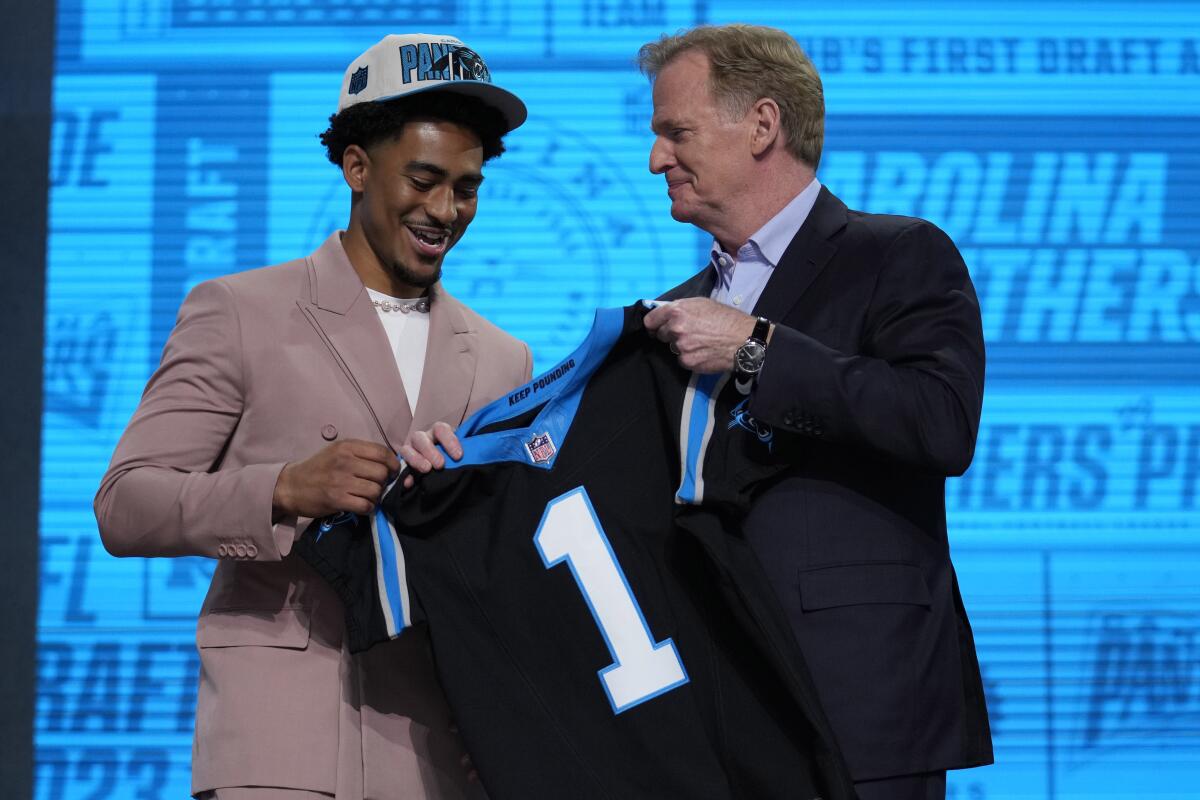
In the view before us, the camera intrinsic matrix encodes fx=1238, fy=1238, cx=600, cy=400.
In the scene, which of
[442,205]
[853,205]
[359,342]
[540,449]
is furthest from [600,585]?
[853,205]

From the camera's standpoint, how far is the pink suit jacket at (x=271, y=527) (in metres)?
1.67

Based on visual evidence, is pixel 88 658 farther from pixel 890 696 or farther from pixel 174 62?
pixel 890 696

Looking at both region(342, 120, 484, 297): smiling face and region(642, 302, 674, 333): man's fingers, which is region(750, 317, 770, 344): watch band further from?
region(342, 120, 484, 297): smiling face

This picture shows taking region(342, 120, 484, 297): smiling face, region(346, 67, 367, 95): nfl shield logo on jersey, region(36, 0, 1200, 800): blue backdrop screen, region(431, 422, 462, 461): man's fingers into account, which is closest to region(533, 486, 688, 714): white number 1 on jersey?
region(431, 422, 462, 461): man's fingers

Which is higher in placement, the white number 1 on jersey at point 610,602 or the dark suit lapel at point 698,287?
the dark suit lapel at point 698,287

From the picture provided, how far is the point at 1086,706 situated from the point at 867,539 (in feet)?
7.75

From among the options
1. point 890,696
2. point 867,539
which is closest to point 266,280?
point 867,539

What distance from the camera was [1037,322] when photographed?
3699mm

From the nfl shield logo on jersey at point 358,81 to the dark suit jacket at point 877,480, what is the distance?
0.72 m

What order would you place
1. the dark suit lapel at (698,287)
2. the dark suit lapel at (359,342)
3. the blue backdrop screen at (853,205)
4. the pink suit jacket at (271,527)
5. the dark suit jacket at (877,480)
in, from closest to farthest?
1. the dark suit jacket at (877,480)
2. the pink suit jacket at (271,527)
3. the dark suit lapel at (359,342)
4. the dark suit lapel at (698,287)
5. the blue backdrop screen at (853,205)

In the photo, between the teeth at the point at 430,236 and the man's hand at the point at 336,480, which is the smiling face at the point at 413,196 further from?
the man's hand at the point at 336,480

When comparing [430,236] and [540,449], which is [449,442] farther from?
[430,236]

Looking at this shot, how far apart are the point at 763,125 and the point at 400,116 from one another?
56 cm

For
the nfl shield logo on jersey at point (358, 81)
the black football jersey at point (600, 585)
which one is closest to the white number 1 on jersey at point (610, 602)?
the black football jersey at point (600, 585)
